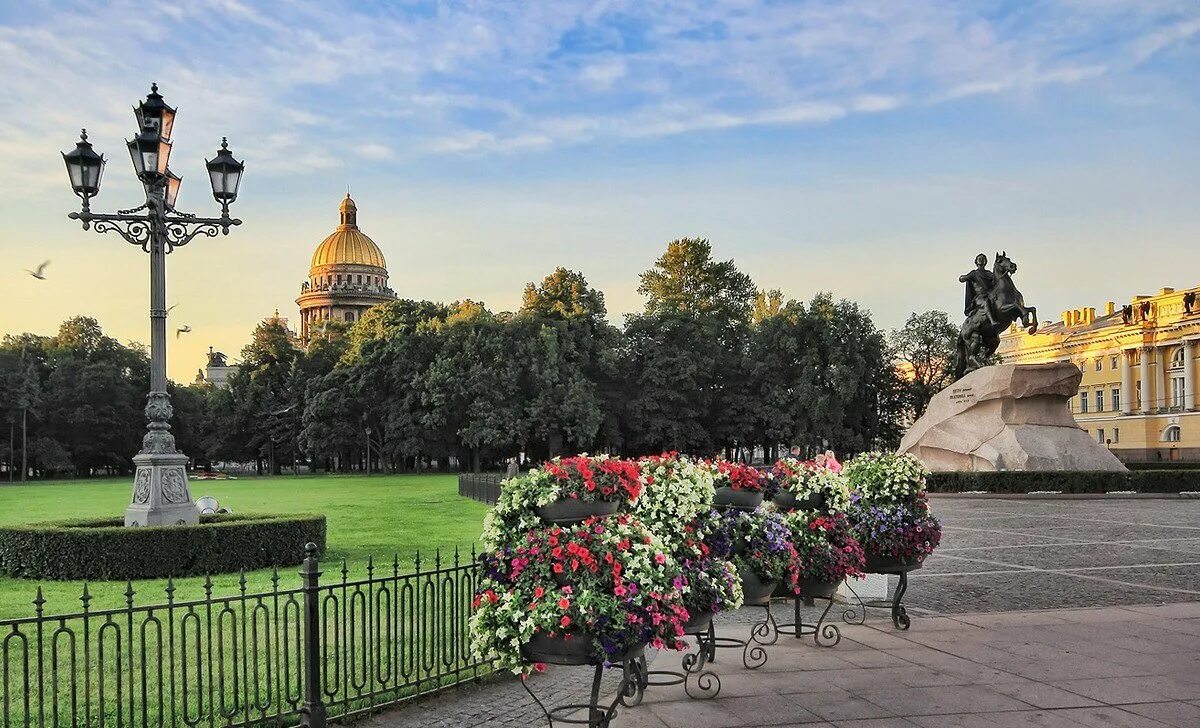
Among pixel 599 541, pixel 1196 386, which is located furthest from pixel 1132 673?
pixel 1196 386

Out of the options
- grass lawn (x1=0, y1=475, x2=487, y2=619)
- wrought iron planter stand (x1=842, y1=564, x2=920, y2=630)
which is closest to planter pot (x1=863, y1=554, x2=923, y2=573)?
wrought iron planter stand (x1=842, y1=564, x2=920, y2=630)

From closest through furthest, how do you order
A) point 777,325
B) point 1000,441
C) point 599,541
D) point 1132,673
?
point 599,541, point 1132,673, point 1000,441, point 777,325

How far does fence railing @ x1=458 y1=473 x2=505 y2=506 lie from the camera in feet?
101

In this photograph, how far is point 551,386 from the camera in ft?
190

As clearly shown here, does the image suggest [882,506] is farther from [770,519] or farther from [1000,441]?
[1000,441]

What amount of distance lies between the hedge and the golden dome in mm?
114066

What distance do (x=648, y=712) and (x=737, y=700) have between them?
703 mm

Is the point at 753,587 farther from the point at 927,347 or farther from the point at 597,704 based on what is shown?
the point at 927,347

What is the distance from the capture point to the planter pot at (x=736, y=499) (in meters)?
8.16

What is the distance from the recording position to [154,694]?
27.5ft

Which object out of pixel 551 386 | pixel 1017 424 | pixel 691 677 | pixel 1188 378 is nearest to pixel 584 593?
pixel 691 677

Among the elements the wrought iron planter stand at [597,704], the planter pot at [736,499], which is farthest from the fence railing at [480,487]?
the wrought iron planter stand at [597,704]

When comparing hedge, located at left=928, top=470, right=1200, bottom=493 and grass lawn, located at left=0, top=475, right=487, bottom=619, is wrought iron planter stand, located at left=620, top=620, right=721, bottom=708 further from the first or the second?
hedge, located at left=928, top=470, right=1200, bottom=493

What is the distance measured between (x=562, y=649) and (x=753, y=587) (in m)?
2.64
